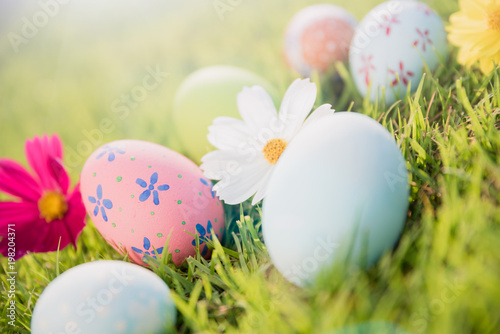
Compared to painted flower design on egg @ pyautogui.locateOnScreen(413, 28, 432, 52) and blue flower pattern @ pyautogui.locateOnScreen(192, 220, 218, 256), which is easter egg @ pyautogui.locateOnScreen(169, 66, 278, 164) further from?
painted flower design on egg @ pyautogui.locateOnScreen(413, 28, 432, 52)

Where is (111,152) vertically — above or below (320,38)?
above

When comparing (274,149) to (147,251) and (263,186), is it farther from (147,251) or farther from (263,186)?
(147,251)

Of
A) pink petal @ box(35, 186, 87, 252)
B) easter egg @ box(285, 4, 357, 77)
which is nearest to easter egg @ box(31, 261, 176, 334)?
pink petal @ box(35, 186, 87, 252)

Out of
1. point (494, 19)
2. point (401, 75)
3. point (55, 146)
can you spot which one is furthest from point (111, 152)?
point (494, 19)

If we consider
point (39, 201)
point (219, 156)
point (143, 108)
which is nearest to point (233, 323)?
point (219, 156)

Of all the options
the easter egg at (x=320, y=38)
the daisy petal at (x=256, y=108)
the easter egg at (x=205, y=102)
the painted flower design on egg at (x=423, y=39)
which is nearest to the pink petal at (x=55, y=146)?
the easter egg at (x=205, y=102)

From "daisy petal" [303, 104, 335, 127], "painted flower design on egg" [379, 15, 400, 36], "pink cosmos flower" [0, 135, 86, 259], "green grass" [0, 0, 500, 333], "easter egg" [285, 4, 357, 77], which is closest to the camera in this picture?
"green grass" [0, 0, 500, 333]

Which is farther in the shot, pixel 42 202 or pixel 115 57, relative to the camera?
pixel 115 57

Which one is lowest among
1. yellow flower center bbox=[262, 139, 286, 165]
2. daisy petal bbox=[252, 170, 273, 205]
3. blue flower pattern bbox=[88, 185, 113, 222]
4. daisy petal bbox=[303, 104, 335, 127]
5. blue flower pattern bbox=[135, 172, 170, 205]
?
daisy petal bbox=[252, 170, 273, 205]
